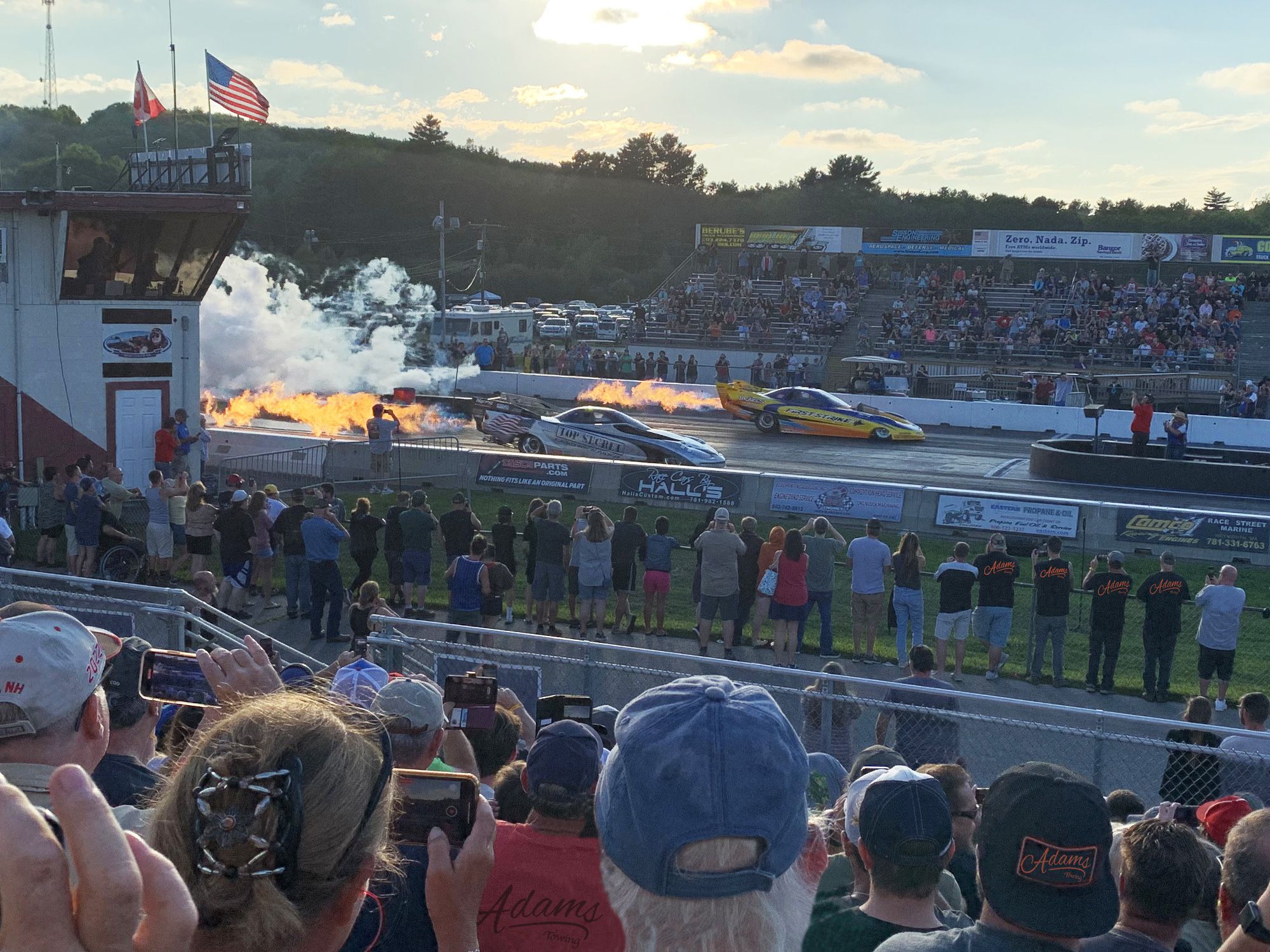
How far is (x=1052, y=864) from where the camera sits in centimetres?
287

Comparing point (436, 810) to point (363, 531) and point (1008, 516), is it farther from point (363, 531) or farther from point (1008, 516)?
point (1008, 516)

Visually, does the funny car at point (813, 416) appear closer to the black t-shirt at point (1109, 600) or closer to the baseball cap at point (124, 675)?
the black t-shirt at point (1109, 600)

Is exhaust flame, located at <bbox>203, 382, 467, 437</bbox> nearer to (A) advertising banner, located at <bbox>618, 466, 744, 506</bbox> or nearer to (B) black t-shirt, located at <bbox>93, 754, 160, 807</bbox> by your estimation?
(A) advertising banner, located at <bbox>618, 466, 744, 506</bbox>

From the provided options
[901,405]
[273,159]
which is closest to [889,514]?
[901,405]

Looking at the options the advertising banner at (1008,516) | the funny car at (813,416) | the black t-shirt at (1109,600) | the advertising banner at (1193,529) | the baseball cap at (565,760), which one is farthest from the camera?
the funny car at (813,416)

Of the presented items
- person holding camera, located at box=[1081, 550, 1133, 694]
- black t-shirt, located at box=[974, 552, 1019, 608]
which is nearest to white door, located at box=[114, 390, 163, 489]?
black t-shirt, located at box=[974, 552, 1019, 608]

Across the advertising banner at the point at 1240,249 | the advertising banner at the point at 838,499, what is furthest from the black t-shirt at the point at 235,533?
the advertising banner at the point at 1240,249

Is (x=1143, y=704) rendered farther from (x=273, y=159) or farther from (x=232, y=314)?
(x=273, y=159)

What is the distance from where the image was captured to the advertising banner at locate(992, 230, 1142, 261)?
5847 cm

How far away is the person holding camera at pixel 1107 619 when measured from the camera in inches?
509

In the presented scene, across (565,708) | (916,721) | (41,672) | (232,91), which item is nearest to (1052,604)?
(916,721)

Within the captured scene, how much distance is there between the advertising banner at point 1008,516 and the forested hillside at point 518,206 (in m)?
69.1

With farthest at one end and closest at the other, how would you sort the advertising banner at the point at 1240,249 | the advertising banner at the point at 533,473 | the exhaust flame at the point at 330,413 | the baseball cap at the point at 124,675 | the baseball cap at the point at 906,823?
the advertising banner at the point at 1240,249 < the exhaust flame at the point at 330,413 < the advertising banner at the point at 533,473 < the baseball cap at the point at 124,675 < the baseball cap at the point at 906,823

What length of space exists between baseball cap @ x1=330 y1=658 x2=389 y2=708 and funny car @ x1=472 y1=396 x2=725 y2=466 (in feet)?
69.2
